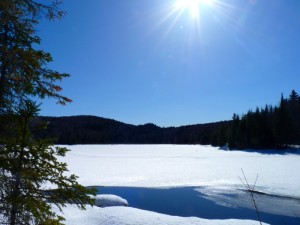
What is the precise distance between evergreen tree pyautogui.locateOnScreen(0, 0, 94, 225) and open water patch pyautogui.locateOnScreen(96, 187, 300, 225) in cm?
1002

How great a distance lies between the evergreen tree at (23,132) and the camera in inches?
169

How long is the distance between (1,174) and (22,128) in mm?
729

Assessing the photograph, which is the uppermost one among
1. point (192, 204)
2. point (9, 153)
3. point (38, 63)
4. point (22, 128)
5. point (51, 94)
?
point (38, 63)

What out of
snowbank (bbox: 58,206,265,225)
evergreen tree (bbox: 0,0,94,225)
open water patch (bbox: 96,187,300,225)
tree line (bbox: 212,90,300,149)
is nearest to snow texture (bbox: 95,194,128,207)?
open water patch (bbox: 96,187,300,225)

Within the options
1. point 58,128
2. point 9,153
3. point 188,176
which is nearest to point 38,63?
point 9,153

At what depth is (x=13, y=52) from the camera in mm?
4277

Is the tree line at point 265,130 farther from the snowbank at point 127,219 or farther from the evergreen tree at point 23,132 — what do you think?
the evergreen tree at point 23,132

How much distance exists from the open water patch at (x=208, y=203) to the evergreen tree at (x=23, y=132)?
10.0 meters

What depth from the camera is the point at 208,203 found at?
15.9 meters

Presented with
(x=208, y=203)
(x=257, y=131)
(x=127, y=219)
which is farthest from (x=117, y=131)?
(x=127, y=219)

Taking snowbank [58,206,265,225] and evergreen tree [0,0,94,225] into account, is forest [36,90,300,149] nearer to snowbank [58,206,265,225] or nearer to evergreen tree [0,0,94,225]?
evergreen tree [0,0,94,225]

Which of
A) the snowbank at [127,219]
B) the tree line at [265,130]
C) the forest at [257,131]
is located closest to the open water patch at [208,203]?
the snowbank at [127,219]

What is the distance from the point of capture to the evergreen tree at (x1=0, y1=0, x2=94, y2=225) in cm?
428

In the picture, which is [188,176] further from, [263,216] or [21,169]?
[21,169]
